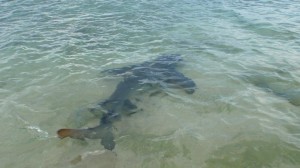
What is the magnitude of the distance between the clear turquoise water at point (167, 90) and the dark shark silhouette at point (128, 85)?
22cm

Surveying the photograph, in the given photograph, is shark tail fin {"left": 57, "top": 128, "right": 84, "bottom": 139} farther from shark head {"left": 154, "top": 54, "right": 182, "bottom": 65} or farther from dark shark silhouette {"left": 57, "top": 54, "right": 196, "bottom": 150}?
shark head {"left": 154, "top": 54, "right": 182, "bottom": 65}

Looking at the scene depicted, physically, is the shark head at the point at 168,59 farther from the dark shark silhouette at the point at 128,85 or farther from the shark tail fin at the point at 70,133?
the shark tail fin at the point at 70,133

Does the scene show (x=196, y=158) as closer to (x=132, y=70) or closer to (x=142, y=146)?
(x=142, y=146)

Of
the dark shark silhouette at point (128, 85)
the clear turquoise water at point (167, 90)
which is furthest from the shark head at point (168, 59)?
the clear turquoise water at point (167, 90)

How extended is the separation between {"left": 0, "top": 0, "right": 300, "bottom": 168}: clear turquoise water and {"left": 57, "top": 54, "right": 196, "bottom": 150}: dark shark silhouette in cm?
22

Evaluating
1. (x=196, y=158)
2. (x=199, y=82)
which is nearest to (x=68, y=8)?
(x=199, y=82)

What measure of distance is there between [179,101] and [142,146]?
84.0 inches

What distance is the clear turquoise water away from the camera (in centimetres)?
695

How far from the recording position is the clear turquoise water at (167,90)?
695cm

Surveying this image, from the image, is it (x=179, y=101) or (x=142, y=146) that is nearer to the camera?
(x=142, y=146)

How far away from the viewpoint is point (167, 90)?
931cm

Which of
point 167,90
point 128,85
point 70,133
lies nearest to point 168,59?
point 167,90

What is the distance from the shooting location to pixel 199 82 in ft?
32.2

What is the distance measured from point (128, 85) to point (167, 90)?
1130 millimetres
